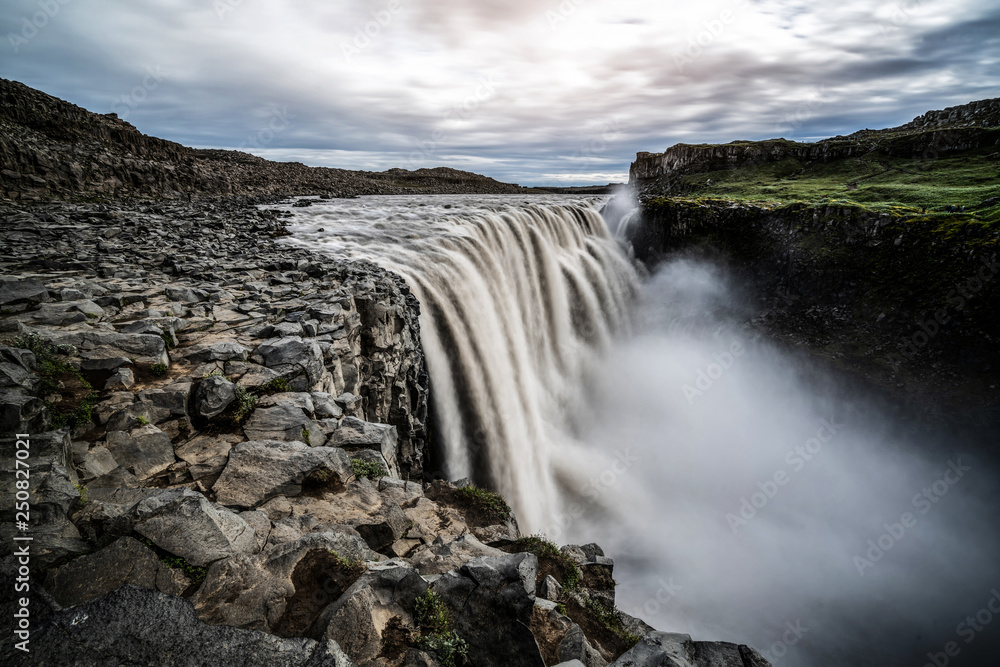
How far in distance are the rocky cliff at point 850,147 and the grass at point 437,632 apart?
5047cm

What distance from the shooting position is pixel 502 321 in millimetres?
18516

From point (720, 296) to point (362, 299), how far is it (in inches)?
1064

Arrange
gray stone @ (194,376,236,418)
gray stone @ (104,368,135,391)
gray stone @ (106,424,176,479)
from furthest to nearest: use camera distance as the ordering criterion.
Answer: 1. gray stone @ (194,376,236,418)
2. gray stone @ (104,368,135,391)
3. gray stone @ (106,424,176,479)

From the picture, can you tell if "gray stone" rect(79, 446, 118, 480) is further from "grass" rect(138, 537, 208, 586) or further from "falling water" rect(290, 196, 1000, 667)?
"falling water" rect(290, 196, 1000, 667)

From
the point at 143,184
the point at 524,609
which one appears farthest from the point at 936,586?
the point at 143,184

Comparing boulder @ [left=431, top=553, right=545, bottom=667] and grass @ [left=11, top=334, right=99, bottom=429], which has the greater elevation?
grass @ [left=11, top=334, right=99, bottom=429]

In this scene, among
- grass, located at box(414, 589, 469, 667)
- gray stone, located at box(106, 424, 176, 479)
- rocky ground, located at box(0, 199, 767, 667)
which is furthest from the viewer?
gray stone, located at box(106, 424, 176, 479)

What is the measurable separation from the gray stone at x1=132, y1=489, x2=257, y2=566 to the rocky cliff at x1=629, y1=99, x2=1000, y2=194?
170 feet

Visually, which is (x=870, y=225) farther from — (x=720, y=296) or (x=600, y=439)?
(x=600, y=439)

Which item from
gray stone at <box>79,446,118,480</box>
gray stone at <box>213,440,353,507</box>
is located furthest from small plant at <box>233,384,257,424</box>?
gray stone at <box>79,446,118,480</box>

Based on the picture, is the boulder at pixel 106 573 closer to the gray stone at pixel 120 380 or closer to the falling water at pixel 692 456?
the gray stone at pixel 120 380

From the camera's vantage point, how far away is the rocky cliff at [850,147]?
112 ft

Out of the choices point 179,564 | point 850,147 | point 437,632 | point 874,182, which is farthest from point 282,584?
point 850,147

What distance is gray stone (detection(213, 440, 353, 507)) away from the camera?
550 centimetres
